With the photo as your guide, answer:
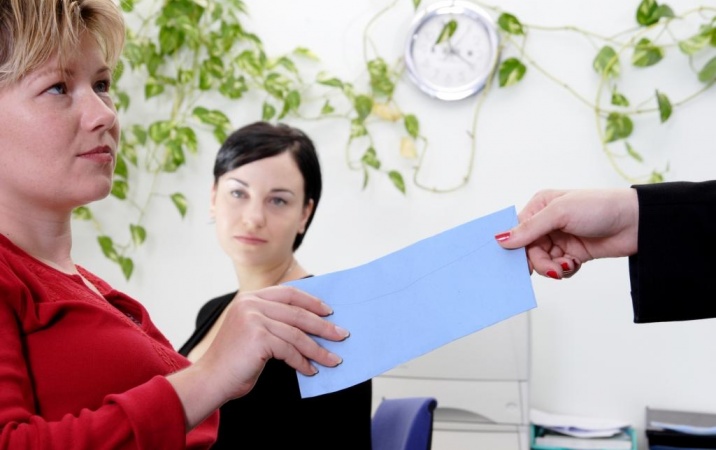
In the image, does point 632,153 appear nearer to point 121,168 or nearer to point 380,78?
point 380,78

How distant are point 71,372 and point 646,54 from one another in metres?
2.91

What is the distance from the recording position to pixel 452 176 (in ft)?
12.2

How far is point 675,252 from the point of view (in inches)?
54.0

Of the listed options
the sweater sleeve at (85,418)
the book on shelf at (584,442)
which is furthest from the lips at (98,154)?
the book on shelf at (584,442)

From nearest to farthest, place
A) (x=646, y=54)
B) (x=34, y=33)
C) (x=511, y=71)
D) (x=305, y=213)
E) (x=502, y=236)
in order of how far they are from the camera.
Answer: (x=34, y=33)
(x=502, y=236)
(x=305, y=213)
(x=646, y=54)
(x=511, y=71)

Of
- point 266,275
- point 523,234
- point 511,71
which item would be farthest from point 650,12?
point 523,234

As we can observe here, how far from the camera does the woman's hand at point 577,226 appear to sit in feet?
4.34

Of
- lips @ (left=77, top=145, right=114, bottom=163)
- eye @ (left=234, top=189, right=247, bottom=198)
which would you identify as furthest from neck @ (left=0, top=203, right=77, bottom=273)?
eye @ (left=234, top=189, right=247, bottom=198)

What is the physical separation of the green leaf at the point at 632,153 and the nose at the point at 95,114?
265 centimetres

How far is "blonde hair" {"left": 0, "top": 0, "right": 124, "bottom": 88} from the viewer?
111cm

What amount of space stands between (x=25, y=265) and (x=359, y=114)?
2700mm

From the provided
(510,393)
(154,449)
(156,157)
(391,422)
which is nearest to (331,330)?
(154,449)

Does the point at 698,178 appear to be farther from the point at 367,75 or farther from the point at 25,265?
the point at 25,265

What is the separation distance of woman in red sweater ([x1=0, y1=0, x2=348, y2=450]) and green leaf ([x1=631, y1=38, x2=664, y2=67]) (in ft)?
8.64
